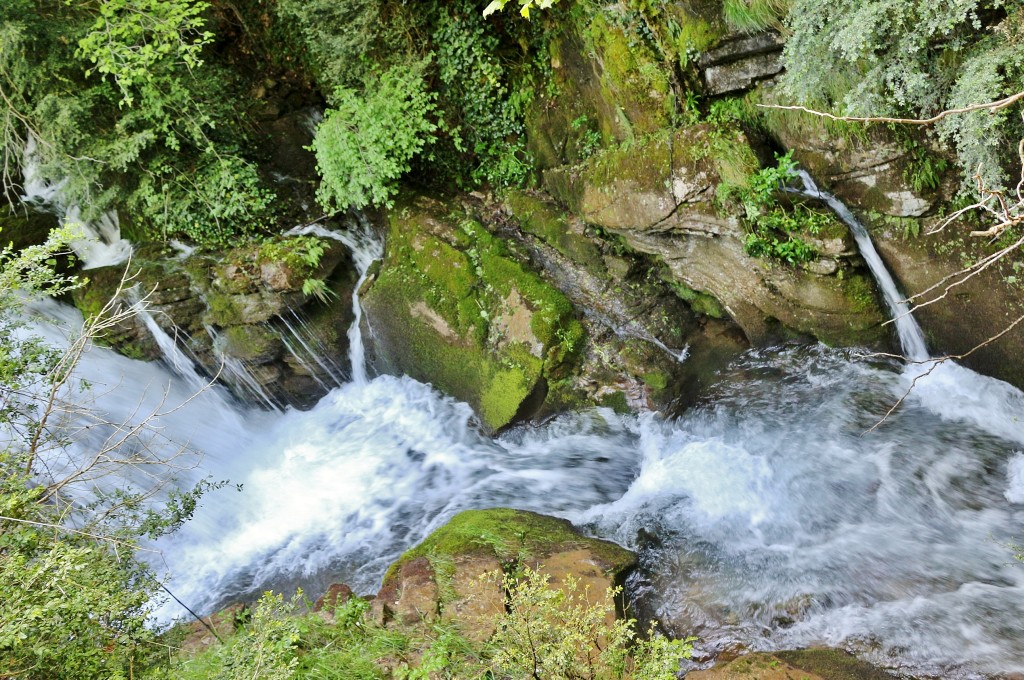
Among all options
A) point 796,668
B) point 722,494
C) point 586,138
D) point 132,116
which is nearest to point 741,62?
point 586,138

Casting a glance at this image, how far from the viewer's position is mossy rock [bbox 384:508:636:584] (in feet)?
16.9

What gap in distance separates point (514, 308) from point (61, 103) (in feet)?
18.5

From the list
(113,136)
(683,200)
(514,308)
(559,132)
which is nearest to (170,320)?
(113,136)

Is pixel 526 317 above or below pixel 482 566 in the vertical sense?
above

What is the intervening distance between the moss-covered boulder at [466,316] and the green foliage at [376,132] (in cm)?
76

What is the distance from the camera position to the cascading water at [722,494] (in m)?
4.64

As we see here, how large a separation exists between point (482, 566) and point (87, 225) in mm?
7165

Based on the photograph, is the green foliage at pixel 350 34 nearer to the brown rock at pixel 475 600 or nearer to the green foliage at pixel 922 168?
the green foliage at pixel 922 168

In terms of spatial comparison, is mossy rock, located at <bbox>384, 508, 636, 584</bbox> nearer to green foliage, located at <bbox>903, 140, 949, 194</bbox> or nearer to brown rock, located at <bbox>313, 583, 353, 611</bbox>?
brown rock, located at <bbox>313, 583, 353, 611</bbox>

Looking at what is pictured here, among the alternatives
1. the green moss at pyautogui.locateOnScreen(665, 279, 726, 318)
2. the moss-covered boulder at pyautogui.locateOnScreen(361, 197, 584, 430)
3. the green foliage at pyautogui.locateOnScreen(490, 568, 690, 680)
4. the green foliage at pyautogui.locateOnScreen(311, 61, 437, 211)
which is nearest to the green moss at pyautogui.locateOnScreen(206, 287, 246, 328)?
the moss-covered boulder at pyautogui.locateOnScreen(361, 197, 584, 430)

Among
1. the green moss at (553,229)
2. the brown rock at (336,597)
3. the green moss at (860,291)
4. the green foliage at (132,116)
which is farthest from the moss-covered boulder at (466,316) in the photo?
the green moss at (860,291)

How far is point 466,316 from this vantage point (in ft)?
24.2

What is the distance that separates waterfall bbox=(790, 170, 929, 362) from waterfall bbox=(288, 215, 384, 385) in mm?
5172

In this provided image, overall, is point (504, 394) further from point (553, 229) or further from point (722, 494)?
point (722, 494)
